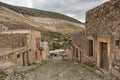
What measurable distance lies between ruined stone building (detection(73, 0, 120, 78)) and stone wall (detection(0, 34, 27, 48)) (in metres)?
8.82

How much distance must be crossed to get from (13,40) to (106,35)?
12.4m

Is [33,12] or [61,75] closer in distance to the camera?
[61,75]

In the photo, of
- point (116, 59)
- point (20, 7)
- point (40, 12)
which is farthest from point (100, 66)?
point (40, 12)

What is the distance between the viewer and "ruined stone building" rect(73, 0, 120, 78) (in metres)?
7.90

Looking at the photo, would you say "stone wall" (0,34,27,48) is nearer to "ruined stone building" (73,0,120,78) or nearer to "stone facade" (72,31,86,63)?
"stone facade" (72,31,86,63)

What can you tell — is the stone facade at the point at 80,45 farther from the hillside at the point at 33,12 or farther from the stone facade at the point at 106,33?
the hillside at the point at 33,12

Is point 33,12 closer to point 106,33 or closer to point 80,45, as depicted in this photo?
point 80,45

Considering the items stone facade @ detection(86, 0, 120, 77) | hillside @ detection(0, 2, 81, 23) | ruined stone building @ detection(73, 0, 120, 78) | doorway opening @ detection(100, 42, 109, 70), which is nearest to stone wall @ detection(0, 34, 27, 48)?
ruined stone building @ detection(73, 0, 120, 78)

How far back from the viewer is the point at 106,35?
9000 mm

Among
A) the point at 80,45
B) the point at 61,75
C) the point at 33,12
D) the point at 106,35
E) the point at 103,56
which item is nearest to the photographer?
the point at 61,75

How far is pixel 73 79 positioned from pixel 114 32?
245 cm

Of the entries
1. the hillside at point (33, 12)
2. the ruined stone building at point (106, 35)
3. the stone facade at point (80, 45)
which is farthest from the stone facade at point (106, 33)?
the hillside at point (33, 12)

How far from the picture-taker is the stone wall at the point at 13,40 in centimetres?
1931

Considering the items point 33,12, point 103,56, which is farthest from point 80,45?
point 33,12
